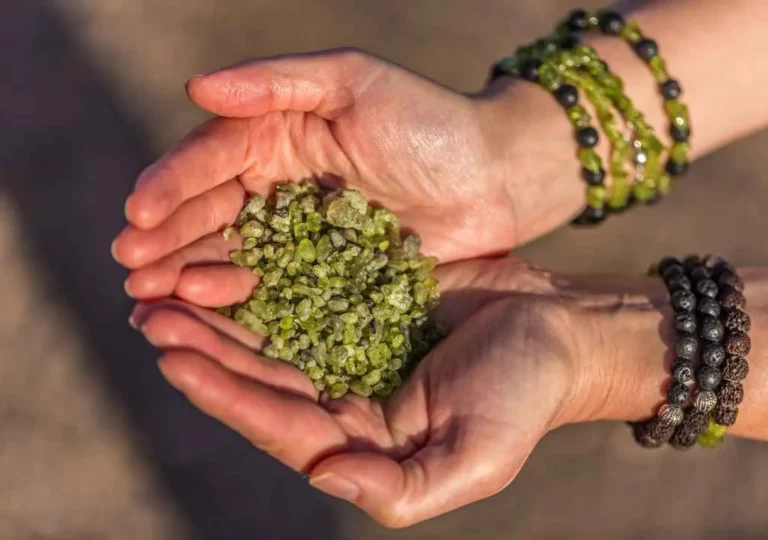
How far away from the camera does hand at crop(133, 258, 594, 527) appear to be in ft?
5.20

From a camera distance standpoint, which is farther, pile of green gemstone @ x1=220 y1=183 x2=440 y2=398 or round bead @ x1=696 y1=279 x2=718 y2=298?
round bead @ x1=696 y1=279 x2=718 y2=298

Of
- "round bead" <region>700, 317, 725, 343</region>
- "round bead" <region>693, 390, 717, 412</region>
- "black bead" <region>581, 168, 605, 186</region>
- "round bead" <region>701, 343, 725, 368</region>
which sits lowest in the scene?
"round bead" <region>693, 390, 717, 412</region>

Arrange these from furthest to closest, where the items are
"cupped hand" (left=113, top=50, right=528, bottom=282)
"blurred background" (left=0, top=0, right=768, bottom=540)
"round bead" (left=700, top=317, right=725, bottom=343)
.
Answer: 1. "blurred background" (left=0, top=0, right=768, bottom=540)
2. "round bead" (left=700, top=317, right=725, bottom=343)
3. "cupped hand" (left=113, top=50, right=528, bottom=282)

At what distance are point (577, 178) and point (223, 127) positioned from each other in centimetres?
108

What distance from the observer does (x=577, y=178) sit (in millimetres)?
2459

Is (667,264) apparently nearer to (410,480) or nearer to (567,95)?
(567,95)

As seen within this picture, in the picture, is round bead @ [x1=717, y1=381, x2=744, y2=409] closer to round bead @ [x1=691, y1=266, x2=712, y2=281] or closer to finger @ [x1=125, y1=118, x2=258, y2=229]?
round bead @ [x1=691, y1=266, x2=712, y2=281]

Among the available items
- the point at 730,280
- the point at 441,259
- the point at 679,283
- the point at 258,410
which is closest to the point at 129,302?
the point at 441,259

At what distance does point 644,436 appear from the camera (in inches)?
82.7

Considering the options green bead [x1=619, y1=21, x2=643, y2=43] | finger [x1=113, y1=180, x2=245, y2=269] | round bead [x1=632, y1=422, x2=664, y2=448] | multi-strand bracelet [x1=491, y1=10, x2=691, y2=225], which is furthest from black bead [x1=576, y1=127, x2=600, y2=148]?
finger [x1=113, y1=180, x2=245, y2=269]

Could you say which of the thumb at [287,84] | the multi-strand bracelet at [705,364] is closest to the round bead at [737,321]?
the multi-strand bracelet at [705,364]

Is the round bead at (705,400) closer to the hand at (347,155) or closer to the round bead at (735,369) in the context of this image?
the round bead at (735,369)

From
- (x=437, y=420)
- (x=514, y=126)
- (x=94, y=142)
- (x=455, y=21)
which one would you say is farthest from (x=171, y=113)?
(x=437, y=420)

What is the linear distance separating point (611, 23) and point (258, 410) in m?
1.61
